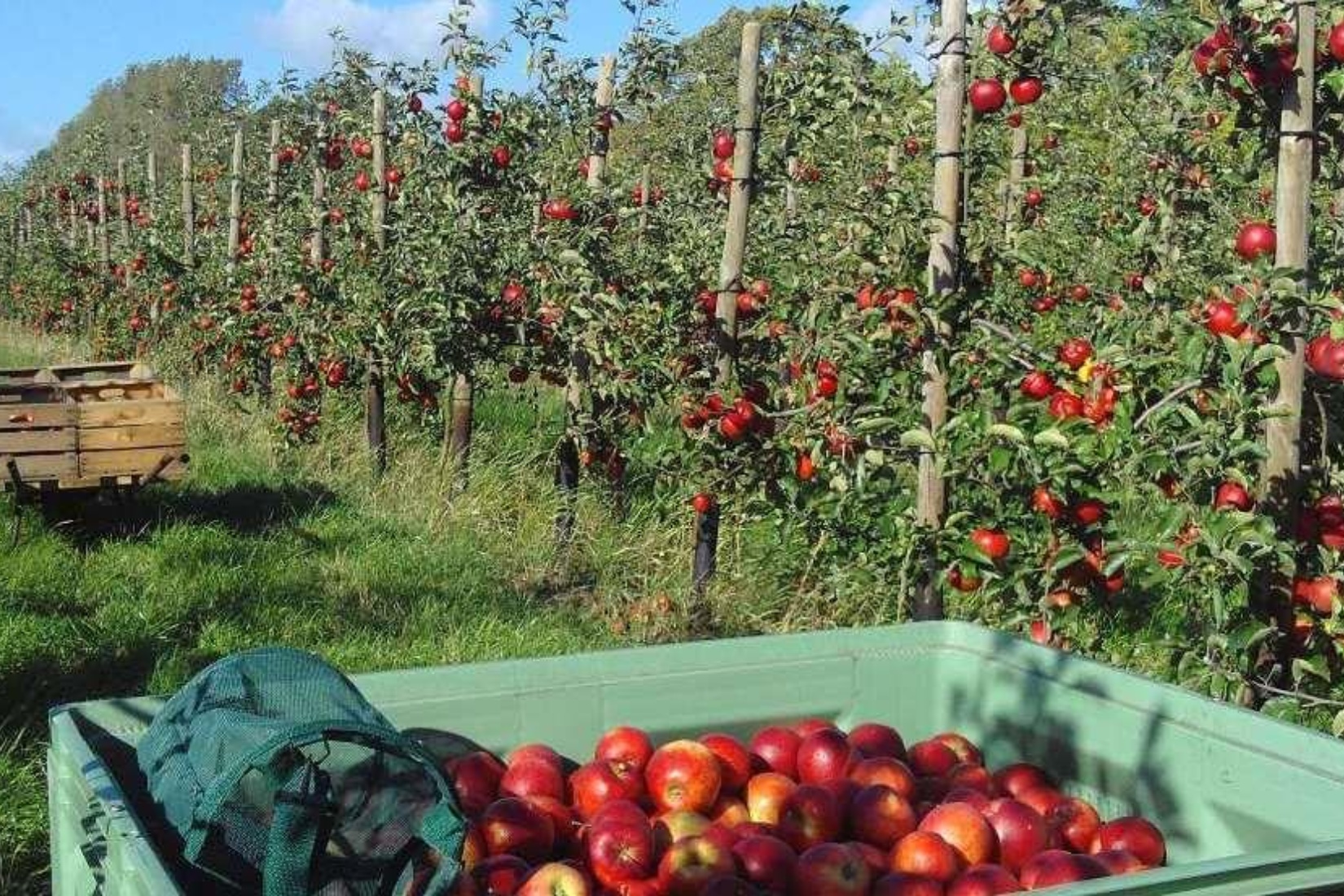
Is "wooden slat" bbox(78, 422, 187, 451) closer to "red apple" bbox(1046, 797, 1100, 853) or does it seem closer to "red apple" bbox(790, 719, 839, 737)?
"red apple" bbox(790, 719, 839, 737)

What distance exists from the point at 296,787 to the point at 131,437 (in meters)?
5.21

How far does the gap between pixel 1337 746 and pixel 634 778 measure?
3.25ft

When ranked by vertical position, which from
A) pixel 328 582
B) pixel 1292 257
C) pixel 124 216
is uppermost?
pixel 124 216

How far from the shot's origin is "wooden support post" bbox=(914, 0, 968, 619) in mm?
3807

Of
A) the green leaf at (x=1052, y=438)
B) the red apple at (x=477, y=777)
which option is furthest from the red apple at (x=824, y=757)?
the green leaf at (x=1052, y=438)

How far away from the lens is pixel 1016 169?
720cm

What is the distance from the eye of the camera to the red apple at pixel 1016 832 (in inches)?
85.7

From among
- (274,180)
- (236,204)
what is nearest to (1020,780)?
(274,180)

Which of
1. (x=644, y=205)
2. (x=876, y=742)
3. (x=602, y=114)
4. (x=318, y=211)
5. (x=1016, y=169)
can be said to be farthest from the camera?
(x=318, y=211)

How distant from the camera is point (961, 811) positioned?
2182 mm

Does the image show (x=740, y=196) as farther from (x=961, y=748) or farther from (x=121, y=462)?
(x=961, y=748)

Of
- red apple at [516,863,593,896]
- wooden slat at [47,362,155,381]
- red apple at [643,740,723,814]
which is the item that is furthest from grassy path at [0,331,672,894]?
red apple at [516,863,593,896]

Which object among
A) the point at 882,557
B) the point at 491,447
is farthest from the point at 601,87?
the point at 882,557

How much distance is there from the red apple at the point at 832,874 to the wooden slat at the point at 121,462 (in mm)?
5090
